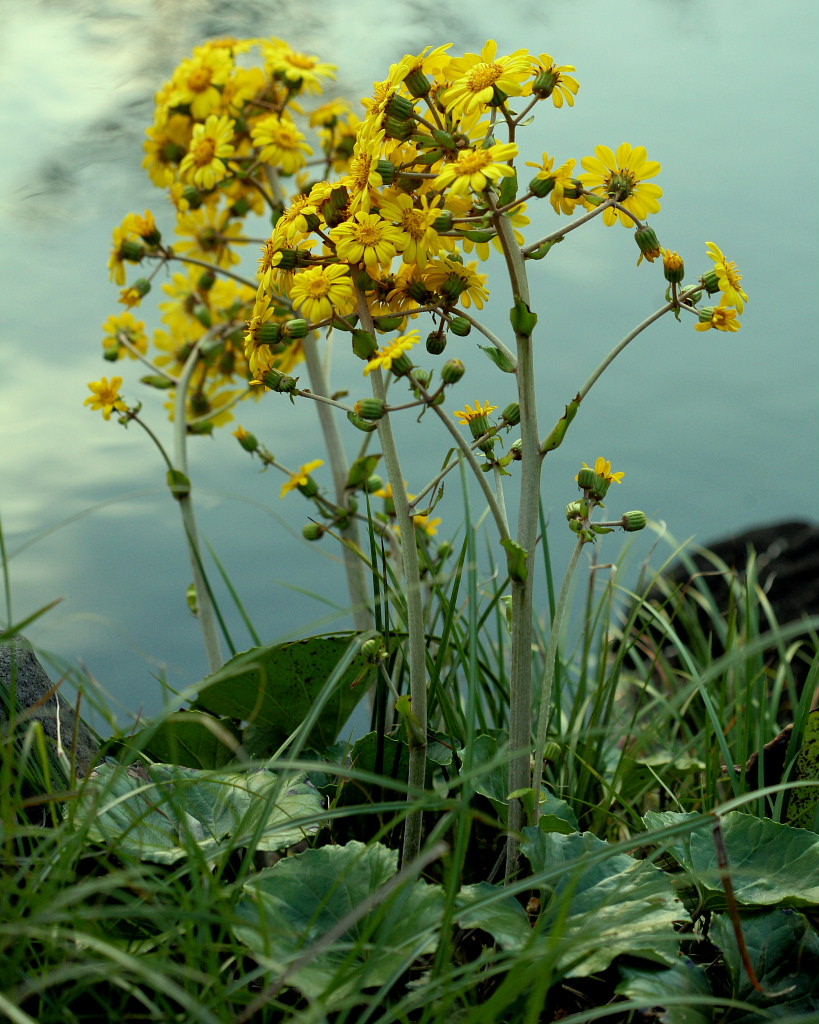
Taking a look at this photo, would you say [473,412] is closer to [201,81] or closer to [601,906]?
[601,906]

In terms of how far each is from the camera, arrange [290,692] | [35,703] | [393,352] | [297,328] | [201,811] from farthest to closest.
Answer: [290,692] → [35,703] → [201,811] → [297,328] → [393,352]

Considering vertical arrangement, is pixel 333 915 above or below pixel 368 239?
below

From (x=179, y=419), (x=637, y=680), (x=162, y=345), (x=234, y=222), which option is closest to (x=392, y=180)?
(x=179, y=419)

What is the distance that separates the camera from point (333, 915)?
4.13ft

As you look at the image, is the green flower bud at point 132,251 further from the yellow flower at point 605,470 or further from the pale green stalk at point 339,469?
the yellow flower at point 605,470

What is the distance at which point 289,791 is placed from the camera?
1562 mm

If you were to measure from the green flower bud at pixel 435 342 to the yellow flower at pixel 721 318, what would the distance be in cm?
43

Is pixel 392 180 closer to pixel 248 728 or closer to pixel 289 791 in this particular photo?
pixel 289 791

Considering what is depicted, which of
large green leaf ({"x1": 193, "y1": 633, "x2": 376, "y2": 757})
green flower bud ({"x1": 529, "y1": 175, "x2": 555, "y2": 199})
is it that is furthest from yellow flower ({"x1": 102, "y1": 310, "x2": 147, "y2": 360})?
green flower bud ({"x1": 529, "y1": 175, "x2": 555, "y2": 199})

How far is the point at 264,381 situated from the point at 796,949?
1166mm

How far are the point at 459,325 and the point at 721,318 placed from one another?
43 cm

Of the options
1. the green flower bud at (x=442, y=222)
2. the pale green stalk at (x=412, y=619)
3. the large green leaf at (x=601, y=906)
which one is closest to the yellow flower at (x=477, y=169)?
the green flower bud at (x=442, y=222)

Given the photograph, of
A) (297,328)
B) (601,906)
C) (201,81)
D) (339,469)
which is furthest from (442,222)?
(201,81)

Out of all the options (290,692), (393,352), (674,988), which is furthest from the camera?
(290,692)
